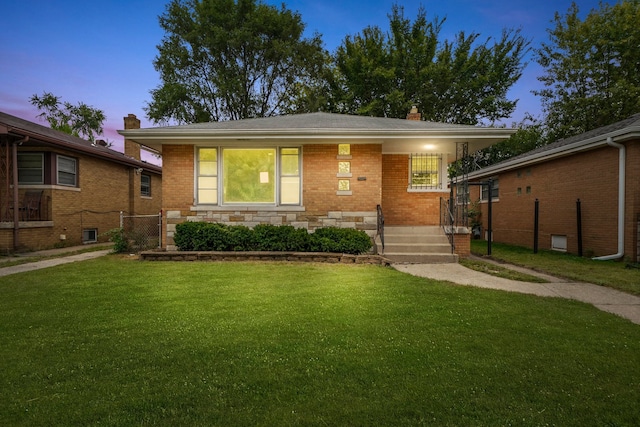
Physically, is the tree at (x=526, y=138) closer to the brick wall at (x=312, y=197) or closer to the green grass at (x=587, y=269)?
the green grass at (x=587, y=269)

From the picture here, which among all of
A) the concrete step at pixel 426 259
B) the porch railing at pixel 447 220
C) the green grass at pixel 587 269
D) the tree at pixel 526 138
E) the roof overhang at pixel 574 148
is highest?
the tree at pixel 526 138

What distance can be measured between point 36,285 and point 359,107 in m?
22.3

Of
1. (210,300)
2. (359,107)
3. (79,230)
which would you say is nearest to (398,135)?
(210,300)

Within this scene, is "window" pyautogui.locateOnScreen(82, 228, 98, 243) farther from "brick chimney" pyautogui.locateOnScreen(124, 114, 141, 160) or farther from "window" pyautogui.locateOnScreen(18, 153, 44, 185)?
"brick chimney" pyautogui.locateOnScreen(124, 114, 141, 160)

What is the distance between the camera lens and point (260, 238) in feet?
29.6

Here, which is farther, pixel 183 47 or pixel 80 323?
pixel 183 47

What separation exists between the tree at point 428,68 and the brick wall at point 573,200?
1006 centimetres

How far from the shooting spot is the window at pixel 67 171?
41.5 ft

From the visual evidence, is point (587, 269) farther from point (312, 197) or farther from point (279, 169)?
point (279, 169)

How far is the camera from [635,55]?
19.6m

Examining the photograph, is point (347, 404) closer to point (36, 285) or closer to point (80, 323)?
point (80, 323)

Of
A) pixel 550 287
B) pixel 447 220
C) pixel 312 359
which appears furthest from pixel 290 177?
pixel 312 359

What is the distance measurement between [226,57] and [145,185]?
36.7ft

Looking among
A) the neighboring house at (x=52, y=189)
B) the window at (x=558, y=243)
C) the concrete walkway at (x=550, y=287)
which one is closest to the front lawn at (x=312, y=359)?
the concrete walkway at (x=550, y=287)
